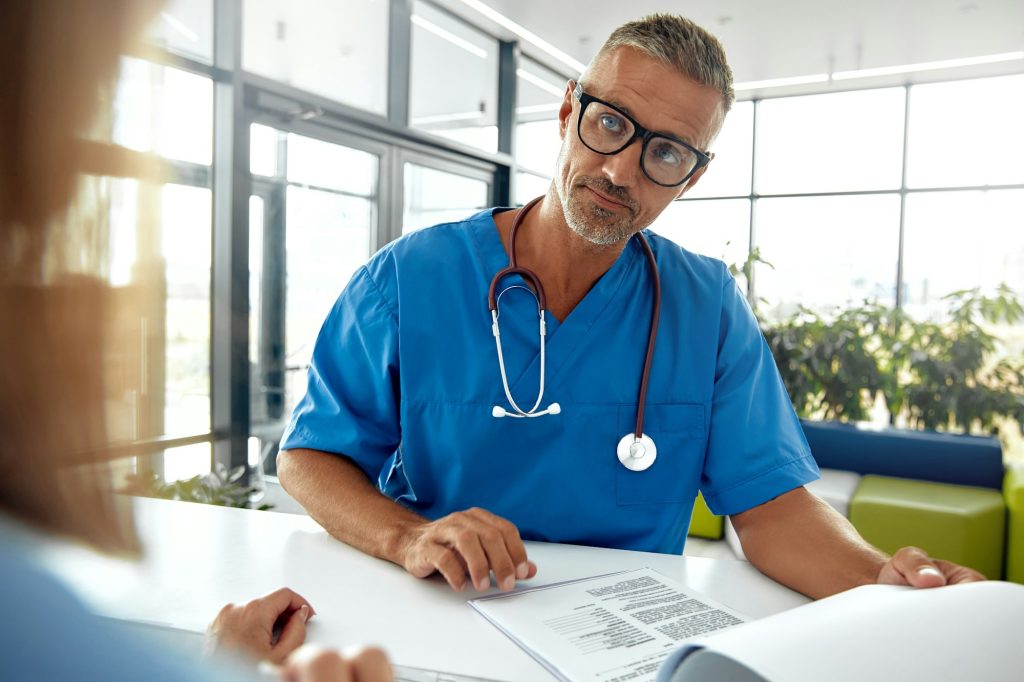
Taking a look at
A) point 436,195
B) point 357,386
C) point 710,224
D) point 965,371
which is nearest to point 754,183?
point 710,224

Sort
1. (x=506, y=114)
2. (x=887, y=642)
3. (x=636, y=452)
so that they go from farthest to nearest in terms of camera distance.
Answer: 1. (x=506, y=114)
2. (x=636, y=452)
3. (x=887, y=642)

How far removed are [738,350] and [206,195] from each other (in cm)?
230

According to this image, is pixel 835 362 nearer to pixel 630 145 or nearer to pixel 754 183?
pixel 754 183

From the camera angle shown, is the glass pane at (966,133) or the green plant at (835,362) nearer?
the green plant at (835,362)

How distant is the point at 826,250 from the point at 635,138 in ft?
16.5

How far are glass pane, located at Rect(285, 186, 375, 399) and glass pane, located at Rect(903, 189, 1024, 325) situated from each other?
145 inches

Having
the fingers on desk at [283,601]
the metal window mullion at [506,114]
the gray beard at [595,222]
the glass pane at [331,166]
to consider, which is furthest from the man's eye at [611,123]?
the metal window mullion at [506,114]

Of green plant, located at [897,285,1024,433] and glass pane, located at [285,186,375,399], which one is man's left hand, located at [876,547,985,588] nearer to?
glass pane, located at [285,186,375,399]

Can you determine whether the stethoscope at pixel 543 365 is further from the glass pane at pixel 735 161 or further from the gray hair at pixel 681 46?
the glass pane at pixel 735 161

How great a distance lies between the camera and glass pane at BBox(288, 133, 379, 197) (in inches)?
130

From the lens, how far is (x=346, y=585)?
2.59 feet

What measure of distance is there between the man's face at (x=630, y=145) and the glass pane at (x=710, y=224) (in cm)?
475

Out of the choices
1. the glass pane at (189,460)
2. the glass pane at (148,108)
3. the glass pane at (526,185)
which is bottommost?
the glass pane at (189,460)

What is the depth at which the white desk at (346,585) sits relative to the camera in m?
0.65
